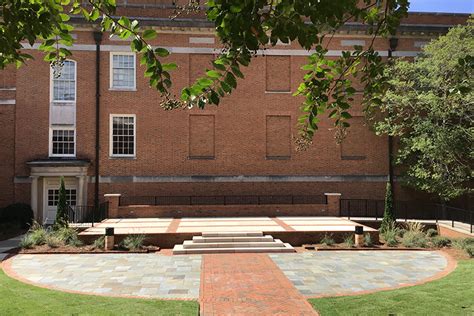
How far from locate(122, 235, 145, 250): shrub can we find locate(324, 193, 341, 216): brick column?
1113 centimetres

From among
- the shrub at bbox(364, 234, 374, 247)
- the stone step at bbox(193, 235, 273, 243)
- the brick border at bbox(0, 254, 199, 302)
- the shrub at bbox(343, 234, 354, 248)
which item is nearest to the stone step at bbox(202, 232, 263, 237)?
the stone step at bbox(193, 235, 273, 243)

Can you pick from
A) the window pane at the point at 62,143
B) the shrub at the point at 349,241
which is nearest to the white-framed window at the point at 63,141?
the window pane at the point at 62,143

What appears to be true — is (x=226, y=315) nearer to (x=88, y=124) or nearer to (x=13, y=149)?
(x=88, y=124)

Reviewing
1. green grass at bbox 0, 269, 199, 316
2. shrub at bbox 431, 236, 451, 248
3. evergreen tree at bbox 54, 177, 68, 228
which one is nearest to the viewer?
green grass at bbox 0, 269, 199, 316

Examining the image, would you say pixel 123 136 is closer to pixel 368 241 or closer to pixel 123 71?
pixel 123 71

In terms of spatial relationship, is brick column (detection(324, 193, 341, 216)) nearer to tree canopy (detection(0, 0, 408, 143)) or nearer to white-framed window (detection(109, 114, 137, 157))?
white-framed window (detection(109, 114, 137, 157))

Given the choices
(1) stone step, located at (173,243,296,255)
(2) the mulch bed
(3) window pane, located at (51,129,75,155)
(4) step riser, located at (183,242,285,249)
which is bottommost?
(2) the mulch bed

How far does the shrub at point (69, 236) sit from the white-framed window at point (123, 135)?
805cm

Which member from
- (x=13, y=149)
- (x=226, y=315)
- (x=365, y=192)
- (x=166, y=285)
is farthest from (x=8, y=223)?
(x=365, y=192)

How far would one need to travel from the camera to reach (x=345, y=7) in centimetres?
364

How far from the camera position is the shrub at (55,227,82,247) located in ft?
52.5

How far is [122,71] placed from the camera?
79.3ft

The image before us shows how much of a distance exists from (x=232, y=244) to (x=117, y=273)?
4.98 m

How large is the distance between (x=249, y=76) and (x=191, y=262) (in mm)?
14011
